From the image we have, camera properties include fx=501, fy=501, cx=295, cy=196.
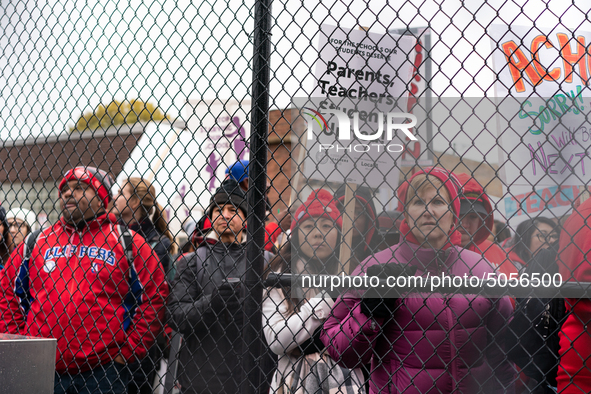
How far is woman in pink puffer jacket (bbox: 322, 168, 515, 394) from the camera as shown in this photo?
183 cm

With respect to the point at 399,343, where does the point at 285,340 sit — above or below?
below

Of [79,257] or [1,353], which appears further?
[79,257]

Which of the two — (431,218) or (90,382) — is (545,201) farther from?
(90,382)

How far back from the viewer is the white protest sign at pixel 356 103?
6.29 ft

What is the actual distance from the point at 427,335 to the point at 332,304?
0.46 metres

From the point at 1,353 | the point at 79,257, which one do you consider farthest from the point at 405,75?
the point at 79,257

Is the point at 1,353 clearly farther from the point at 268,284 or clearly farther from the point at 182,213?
the point at 182,213

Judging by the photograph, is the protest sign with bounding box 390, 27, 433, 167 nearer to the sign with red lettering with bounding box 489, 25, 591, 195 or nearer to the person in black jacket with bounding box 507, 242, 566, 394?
the sign with red lettering with bounding box 489, 25, 591, 195

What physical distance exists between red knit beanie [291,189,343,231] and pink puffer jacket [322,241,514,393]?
277 millimetres

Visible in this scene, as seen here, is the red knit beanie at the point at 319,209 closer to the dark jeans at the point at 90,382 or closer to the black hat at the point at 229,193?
the black hat at the point at 229,193

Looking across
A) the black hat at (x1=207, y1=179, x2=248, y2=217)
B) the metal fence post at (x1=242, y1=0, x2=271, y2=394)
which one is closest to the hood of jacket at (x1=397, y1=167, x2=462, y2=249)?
the metal fence post at (x1=242, y1=0, x2=271, y2=394)

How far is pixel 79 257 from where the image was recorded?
2.74 meters

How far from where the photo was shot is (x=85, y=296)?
2.53 meters

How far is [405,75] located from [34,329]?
2323 millimetres
